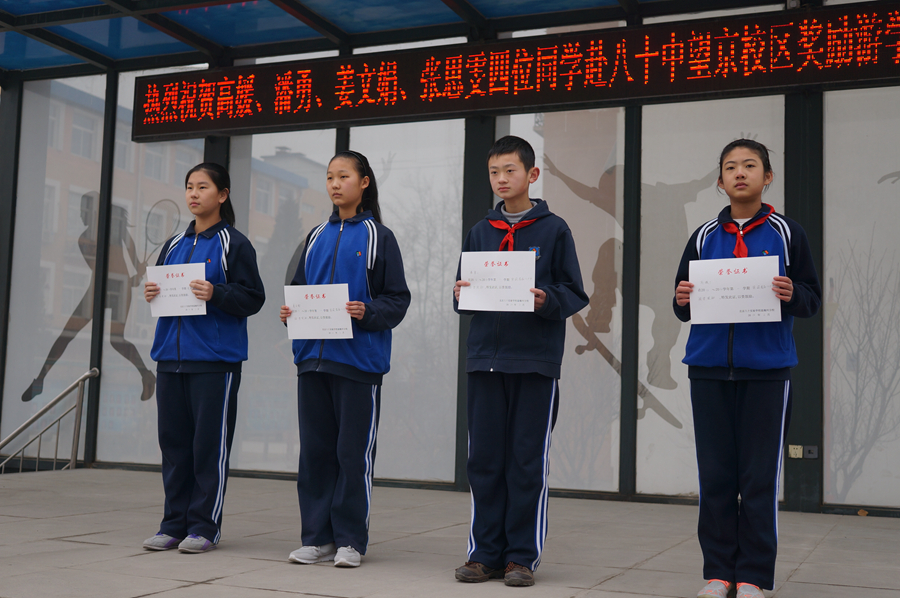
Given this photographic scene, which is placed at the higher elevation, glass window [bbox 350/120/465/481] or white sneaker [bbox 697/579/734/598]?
glass window [bbox 350/120/465/481]

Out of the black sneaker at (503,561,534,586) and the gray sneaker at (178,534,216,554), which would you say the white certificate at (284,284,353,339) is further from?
the black sneaker at (503,561,534,586)

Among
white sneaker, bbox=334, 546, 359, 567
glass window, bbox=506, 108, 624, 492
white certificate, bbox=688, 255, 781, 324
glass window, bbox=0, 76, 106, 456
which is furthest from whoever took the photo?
glass window, bbox=0, 76, 106, 456

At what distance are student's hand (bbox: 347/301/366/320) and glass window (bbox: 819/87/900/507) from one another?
341 centimetres

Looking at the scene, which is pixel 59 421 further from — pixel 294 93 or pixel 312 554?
pixel 312 554

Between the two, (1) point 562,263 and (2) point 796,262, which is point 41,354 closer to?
(1) point 562,263

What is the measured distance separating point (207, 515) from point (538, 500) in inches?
55.2

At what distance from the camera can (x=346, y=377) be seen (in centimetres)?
337

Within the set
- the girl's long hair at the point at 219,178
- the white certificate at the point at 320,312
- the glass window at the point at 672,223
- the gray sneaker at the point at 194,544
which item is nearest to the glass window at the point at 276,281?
the glass window at the point at 672,223

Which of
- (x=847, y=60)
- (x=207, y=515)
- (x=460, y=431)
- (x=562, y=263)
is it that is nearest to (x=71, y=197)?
(x=460, y=431)

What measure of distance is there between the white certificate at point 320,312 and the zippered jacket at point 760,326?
126cm

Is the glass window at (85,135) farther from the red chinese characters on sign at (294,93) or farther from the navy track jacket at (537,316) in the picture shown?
the navy track jacket at (537,316)

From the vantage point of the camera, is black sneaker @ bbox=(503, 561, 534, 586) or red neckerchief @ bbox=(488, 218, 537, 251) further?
red neckerchief @ bbox=(488, 218, 537, 251)

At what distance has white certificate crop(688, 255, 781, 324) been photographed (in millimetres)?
2803

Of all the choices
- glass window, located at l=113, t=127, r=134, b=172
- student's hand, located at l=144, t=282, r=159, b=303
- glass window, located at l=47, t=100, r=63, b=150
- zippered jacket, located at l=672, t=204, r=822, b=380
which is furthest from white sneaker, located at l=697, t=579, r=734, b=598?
glass window, located at l=47, t=100, r=63, b=150
